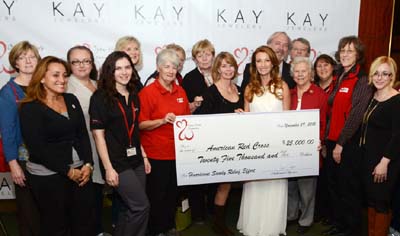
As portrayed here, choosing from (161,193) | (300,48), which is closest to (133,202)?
(161,193)

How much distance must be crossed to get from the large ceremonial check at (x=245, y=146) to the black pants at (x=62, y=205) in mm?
722

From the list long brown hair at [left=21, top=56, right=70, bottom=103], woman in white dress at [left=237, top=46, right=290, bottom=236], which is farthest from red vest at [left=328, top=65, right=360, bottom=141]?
long brown hair at [left=21, top=56, right=70, bottom=103]

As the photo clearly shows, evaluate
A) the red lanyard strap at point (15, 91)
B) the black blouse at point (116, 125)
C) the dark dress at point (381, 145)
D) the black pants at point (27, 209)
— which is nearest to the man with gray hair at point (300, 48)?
the dark dress at point (381, 145)

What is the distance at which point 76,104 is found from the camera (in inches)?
94.5

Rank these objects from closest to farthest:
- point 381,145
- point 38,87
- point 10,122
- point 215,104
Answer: point 38,87 → point 10,122 → point 381,145 → point 215,104

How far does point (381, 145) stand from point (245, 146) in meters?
1.02

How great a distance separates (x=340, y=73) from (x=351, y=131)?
61 cm

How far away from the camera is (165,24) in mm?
3801

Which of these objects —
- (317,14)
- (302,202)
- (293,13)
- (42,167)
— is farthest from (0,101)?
(317,14)

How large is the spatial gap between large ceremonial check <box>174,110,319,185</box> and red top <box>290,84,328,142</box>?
0.17 metres

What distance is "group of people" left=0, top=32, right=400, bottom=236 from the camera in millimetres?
2283

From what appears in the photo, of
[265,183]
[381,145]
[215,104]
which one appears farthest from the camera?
[265,183]

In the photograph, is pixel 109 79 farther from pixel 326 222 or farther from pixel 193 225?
pixel 326 222

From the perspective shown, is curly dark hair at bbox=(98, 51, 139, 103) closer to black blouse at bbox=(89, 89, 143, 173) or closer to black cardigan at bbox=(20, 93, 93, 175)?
black blouse at bbox=(89, 89, 143, 173)
